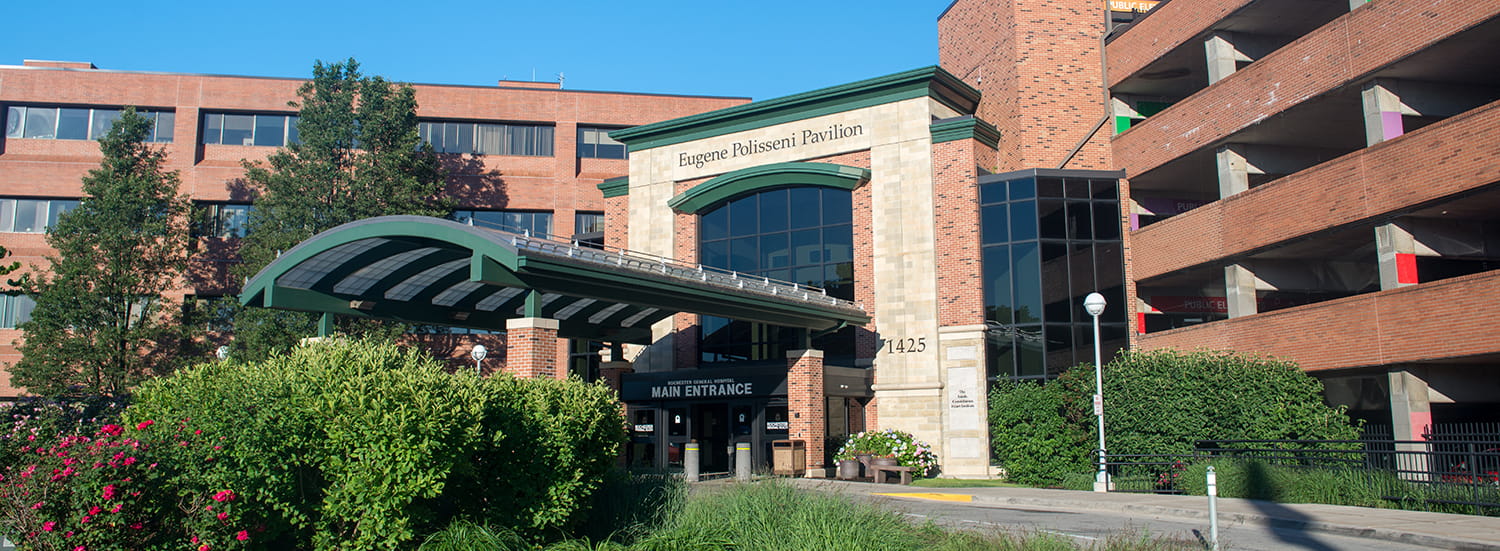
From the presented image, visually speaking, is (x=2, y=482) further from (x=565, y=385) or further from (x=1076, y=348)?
(x=1076, y=348)

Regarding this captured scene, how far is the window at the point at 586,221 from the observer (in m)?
44.6

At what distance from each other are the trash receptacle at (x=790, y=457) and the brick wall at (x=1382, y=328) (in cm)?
1159

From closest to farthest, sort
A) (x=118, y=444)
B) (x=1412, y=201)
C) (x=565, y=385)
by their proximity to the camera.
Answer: (x=118, y=444) → (x=565, y=385) → (x=1412, y=201)

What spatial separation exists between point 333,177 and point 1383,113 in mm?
33296

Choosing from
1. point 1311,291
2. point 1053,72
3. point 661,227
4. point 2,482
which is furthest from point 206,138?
point 1311,291

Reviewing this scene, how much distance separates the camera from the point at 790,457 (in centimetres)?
2689

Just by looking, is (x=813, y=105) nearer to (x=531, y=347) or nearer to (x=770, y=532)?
(x=531, y=347)

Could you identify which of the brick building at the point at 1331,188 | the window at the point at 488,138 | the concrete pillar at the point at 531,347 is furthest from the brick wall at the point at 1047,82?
the window at the point at 488,138

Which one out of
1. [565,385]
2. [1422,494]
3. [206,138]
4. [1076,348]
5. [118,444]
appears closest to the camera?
[118,444]

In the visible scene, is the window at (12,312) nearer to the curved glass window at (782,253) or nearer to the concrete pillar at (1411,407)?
the curved glass window at (782,253)

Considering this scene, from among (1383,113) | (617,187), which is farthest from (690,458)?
(1383,113)

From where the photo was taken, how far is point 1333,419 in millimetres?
23000

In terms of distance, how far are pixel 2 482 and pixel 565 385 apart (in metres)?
6.37

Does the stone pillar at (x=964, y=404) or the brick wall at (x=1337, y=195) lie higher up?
the brick wall at (x=1337, y=195)
